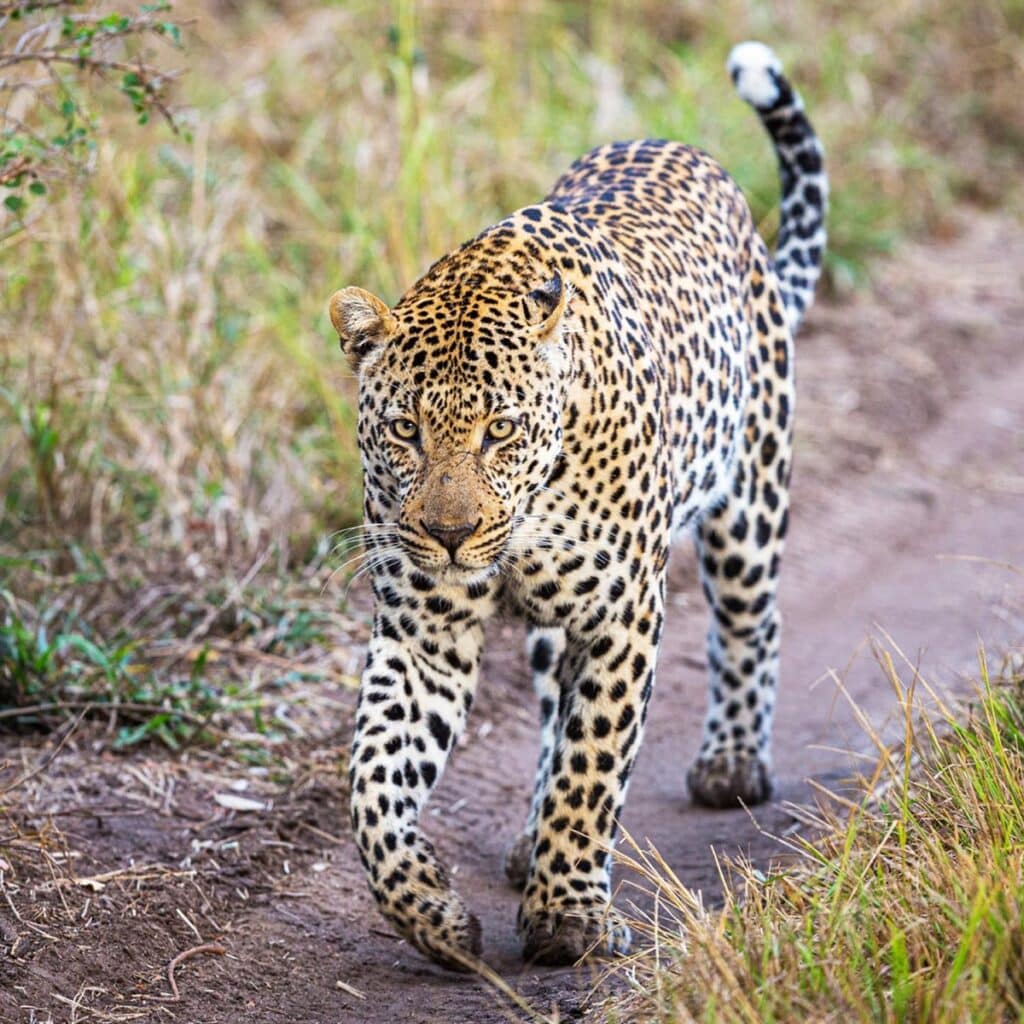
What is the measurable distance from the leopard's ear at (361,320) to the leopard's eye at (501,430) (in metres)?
0.40

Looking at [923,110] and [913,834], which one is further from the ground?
[923,110]

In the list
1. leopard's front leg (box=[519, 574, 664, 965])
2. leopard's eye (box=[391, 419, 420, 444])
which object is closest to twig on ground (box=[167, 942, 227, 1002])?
leopard's front leg (box=[519, 574, 664, 965])

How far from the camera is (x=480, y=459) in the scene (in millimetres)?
4543

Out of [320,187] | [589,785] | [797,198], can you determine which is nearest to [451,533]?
[589,785]

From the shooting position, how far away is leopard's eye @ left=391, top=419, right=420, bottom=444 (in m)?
4.58

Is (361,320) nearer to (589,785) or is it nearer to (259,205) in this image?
(589,785)

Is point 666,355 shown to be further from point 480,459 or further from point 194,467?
point 194,467

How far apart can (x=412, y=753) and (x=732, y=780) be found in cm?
179

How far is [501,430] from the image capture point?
456cm

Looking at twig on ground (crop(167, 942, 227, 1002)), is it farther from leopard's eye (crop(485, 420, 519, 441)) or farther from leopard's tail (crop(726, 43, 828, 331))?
leopard's tail (crop(726, 43, 828, 331))

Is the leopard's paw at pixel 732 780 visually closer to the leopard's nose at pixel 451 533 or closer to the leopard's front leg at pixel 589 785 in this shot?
the leopard's front leg at pixel 589 785

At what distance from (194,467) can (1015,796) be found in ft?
15.1

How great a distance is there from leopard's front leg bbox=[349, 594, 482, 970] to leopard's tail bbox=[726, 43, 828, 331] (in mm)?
2461

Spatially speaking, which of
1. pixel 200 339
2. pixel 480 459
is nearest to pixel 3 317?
pixel 200 339
